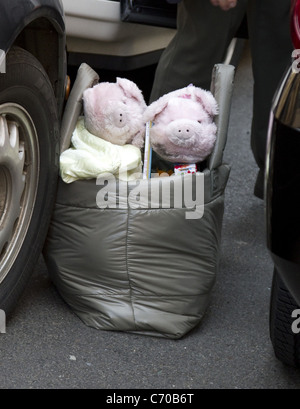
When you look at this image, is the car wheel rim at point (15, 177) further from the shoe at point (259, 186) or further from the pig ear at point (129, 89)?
the shoe at point (259, 186)

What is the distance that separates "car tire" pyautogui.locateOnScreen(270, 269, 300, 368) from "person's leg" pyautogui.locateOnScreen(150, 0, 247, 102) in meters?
1.11

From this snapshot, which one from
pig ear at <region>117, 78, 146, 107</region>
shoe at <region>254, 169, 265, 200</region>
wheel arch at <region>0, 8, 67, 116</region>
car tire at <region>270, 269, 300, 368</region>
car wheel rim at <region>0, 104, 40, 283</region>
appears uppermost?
wheel arch at <region>0, 8, 67, 116</region>

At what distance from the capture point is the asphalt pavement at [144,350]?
7.60ft

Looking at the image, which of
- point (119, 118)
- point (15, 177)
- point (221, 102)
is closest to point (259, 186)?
point (221, 102)

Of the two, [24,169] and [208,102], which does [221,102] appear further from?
[24,169]

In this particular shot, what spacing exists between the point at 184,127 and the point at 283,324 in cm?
67

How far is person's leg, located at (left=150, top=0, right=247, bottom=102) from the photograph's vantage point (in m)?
3.04

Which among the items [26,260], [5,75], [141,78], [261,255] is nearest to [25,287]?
[26,260]

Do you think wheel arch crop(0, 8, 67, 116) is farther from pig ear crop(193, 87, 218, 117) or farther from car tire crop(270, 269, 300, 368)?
car tire crop(270, 269, 300, 368)

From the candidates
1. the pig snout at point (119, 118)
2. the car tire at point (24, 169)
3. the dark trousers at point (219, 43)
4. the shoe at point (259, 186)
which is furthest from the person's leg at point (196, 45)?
the car tire at point (24, 169)

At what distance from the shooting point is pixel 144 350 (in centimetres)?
247

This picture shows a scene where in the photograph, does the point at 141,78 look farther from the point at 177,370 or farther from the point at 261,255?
the point at 177,370

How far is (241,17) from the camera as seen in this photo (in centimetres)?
307

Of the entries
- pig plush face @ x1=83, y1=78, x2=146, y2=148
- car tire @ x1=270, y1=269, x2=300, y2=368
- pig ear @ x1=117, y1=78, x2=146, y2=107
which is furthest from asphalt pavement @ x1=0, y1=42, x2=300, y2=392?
pig ear @ x1=117, y1=78, x2=146, y2=107
